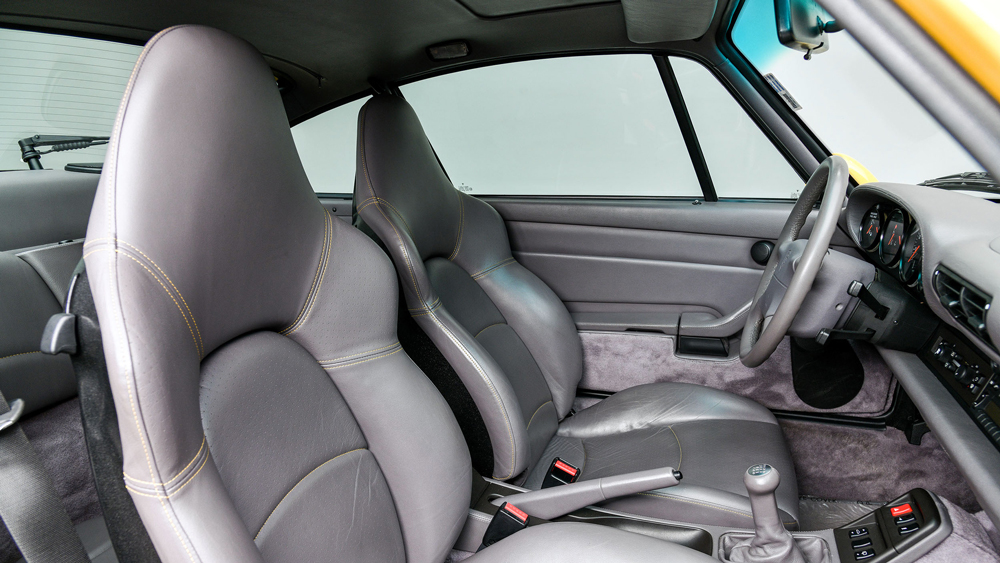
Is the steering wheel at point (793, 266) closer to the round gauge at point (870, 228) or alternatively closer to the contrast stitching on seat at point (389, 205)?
the round gauge at point (870, 228)

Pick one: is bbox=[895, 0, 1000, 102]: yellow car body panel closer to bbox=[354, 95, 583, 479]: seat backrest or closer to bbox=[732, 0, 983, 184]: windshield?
bbox=[354, 95, 583, 479]: seat backrest

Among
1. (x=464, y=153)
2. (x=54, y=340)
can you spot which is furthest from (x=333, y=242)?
(x=464, y=153)

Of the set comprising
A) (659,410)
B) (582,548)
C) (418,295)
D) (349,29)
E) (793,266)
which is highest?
(349,29)

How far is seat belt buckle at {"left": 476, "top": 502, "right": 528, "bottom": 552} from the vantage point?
1097 millimetres

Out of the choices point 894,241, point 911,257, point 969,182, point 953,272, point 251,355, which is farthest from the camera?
point 969,182

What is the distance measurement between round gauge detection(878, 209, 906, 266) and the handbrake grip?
0.65m

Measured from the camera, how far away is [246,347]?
772mm

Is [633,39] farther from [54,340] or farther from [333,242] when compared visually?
[54,340]

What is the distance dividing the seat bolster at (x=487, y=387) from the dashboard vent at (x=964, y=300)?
844mm

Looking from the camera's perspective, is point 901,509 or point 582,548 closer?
point 582,548

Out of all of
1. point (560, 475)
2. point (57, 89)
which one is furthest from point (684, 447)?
point (57, 89)

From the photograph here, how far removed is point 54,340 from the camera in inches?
21.9

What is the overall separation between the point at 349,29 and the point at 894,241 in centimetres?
134

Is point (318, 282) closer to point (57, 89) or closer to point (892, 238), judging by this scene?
point (892, 238)
